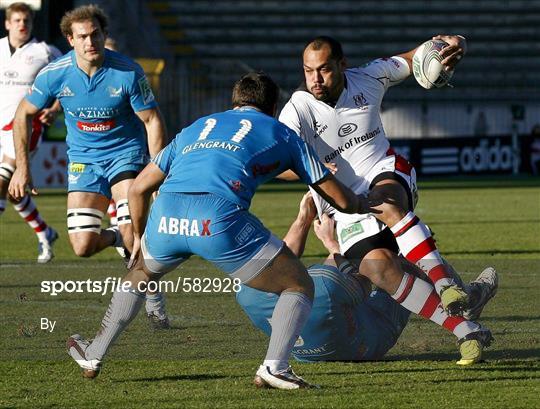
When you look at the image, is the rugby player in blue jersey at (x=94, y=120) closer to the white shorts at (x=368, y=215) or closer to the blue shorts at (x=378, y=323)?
the white shorts at (x=368, y=215)

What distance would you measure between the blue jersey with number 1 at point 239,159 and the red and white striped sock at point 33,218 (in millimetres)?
6799

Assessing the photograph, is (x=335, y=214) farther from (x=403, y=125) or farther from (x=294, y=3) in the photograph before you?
(x=294, y=3)

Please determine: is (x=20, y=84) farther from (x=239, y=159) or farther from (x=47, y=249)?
(x=239, y=159)

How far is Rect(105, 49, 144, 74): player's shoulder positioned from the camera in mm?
9227

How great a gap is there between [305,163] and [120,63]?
348 cm

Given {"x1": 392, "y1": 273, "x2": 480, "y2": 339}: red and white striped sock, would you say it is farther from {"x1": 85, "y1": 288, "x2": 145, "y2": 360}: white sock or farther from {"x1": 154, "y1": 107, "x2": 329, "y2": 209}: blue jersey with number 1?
{"x1": 85, "y1": 288, "x2": 145, "y2": 360}: white sock

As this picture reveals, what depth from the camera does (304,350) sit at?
7.11 meters

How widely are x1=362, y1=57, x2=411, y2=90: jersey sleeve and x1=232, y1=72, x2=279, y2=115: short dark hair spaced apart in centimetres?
194

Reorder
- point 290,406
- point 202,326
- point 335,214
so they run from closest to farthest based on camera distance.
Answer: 1. point 290,406
2. point 335,214
3. point 202,326

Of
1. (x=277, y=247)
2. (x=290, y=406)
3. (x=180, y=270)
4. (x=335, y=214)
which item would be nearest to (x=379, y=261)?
(x=335, y=214)

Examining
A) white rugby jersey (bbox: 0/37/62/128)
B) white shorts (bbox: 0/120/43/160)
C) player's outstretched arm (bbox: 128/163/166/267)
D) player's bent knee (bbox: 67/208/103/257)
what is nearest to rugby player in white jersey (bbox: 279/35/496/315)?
player's outstretched arm (bbox: 128/163/166/267)

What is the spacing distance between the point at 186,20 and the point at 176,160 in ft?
94.0

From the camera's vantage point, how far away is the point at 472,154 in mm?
28359

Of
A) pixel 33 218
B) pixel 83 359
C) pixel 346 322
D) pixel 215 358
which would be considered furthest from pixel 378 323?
pixel 33 218
